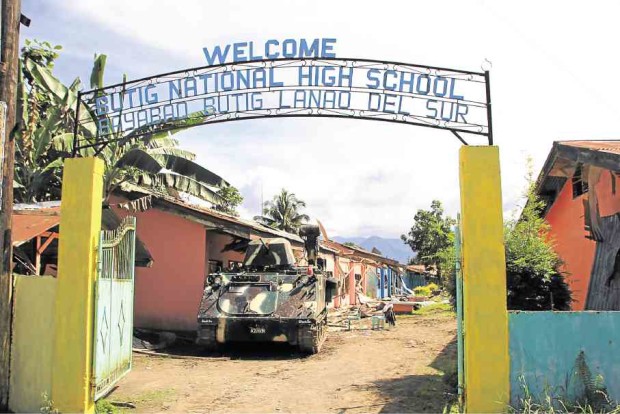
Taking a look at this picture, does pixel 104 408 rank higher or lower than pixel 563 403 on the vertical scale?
lower

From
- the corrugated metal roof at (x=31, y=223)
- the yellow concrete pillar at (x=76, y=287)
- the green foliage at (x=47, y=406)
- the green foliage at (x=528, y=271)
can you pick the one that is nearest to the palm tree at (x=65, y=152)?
the corrugated metal roof at (x=31, y=223)

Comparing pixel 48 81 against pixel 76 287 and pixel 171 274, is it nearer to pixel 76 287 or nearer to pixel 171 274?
pixel 171 274

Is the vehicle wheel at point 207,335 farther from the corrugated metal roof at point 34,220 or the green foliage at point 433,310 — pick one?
the green foliage at point 433,310

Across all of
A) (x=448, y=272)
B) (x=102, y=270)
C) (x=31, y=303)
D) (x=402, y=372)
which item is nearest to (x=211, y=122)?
(x=102, y=270)

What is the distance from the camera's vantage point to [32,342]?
6871 mm

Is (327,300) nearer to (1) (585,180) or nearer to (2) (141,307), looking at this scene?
(2) (141,307)

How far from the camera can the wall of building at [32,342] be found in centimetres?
677

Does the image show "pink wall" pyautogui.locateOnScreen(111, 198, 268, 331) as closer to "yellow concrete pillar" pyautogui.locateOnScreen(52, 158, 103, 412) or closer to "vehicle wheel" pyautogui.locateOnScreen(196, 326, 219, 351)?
"vehicle wheel" pyautogui.locateOnScreen(196, 326, 219, 351)

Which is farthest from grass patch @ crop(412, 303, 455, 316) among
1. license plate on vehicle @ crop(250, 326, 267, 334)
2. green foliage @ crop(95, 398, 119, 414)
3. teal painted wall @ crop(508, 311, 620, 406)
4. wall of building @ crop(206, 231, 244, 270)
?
green foliage @ crop(95, 398, 119, 414)

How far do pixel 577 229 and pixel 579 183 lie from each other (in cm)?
94

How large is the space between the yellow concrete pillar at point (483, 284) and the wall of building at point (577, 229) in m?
4.13

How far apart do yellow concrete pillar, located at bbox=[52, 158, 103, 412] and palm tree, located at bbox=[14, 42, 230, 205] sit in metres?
6.06

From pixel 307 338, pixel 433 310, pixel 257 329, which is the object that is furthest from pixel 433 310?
pixel 257 329

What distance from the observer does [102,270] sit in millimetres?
7113
